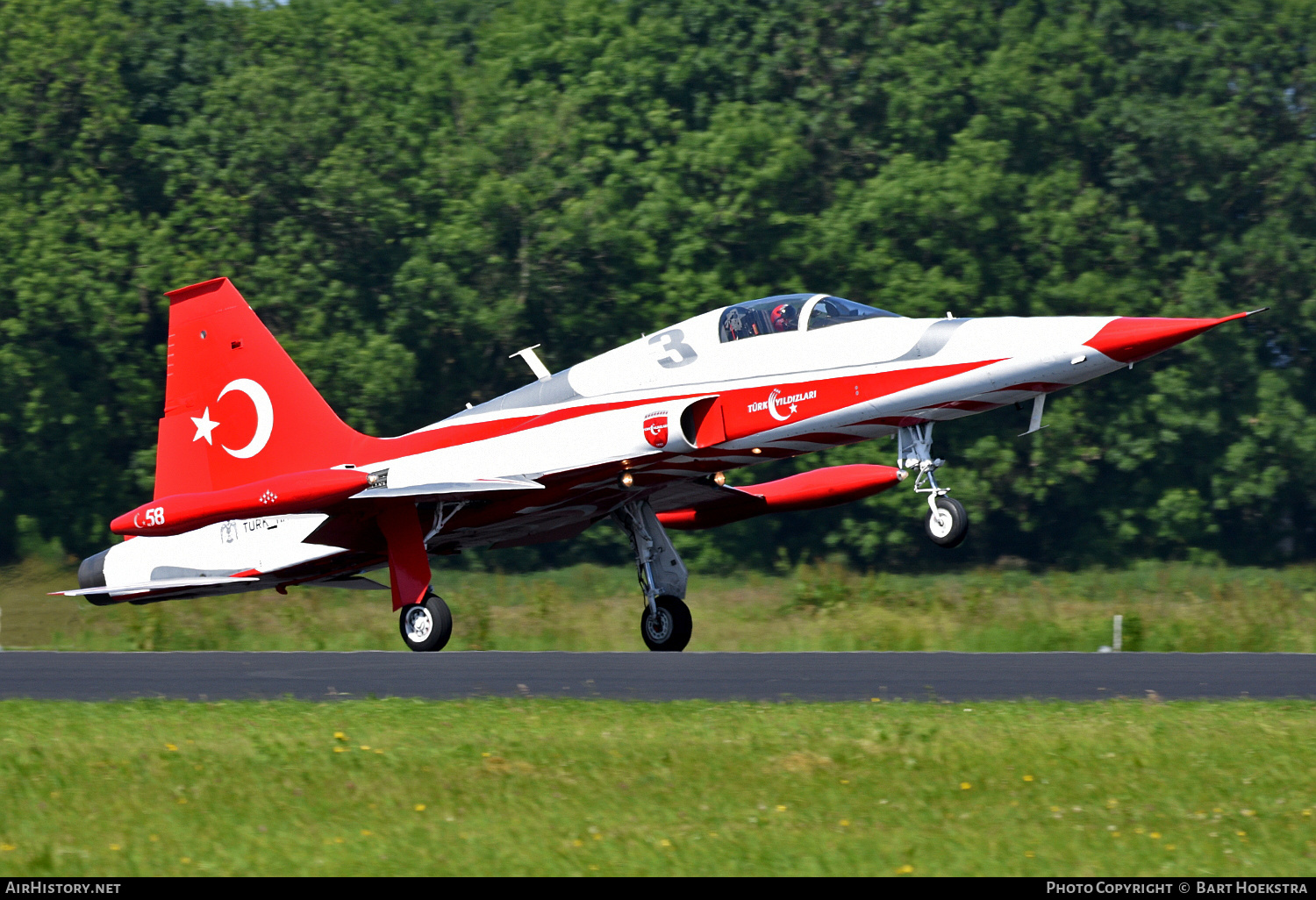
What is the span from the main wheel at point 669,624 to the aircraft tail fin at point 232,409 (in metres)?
4.27

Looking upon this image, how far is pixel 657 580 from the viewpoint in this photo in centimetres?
1867

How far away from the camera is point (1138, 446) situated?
117 ft

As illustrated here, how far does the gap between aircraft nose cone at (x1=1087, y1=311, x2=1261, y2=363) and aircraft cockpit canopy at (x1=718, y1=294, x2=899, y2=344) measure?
2437 mm

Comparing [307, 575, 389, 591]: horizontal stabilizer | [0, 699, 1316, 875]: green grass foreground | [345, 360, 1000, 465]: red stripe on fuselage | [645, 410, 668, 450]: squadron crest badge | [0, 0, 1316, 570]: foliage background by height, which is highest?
[0, 0, 1316, 570]: foliage background

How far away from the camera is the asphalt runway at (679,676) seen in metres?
13.3

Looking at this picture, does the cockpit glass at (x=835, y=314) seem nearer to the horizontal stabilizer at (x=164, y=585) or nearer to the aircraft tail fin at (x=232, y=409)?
the aircraft tail fin at (x=232, y=409)

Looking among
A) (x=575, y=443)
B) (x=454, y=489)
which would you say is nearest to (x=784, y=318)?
(x=575, y=443)

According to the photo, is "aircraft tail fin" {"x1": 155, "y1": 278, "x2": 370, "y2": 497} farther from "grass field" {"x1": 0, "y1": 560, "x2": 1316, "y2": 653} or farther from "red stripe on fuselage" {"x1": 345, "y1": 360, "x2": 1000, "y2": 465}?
"grass field" {"x1": 0, "y1": 560, "x2": 1316, "y2": 653}

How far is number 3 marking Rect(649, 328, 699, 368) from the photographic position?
16.3 metres

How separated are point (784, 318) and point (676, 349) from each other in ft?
4.39

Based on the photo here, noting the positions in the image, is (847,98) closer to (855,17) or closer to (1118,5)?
(855,17)

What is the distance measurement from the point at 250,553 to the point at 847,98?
81.9 feet

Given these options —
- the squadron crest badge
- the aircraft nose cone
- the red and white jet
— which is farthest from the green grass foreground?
the squadron crest badge
